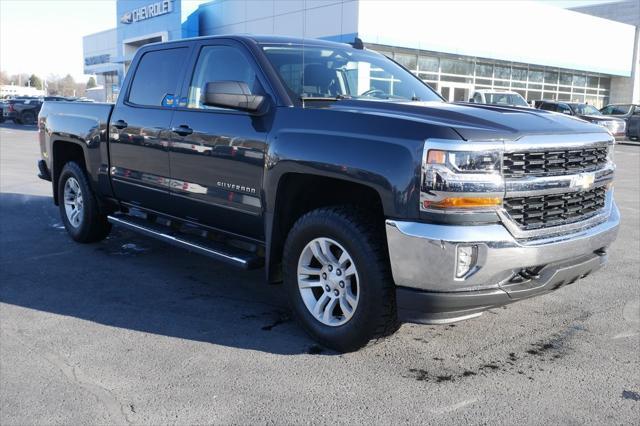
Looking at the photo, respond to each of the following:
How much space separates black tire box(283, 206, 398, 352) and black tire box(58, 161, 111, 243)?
320cm

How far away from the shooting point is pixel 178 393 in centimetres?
336

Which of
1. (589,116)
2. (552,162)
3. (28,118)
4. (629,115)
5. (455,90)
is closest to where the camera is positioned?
(552,162)

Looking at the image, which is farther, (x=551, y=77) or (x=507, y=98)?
(x=551, y=77)

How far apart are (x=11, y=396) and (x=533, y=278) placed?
296 cm

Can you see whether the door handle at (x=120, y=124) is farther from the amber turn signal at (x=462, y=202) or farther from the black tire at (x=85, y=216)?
the amber turn signal at (x=462, y=202)

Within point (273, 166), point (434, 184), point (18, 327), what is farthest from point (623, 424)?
point (18, 327)

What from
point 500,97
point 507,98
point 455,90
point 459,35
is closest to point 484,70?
point 455,90

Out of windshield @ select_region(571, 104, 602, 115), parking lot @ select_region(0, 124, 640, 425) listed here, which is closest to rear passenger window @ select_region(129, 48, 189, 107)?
parking lot @ select_region(0, 124, 640, 425)

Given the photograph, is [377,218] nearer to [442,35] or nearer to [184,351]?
[184,351]

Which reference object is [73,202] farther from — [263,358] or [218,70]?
[263,358]

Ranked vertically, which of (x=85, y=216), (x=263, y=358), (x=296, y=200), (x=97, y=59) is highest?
(x=97, y=59)

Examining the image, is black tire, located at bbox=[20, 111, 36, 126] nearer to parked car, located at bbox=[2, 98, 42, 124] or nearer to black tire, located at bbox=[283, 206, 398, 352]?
parked car, located at bbox=[2, 98, 42, 124]

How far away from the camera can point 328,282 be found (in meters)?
3.92

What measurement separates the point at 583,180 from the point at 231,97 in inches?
90.5
